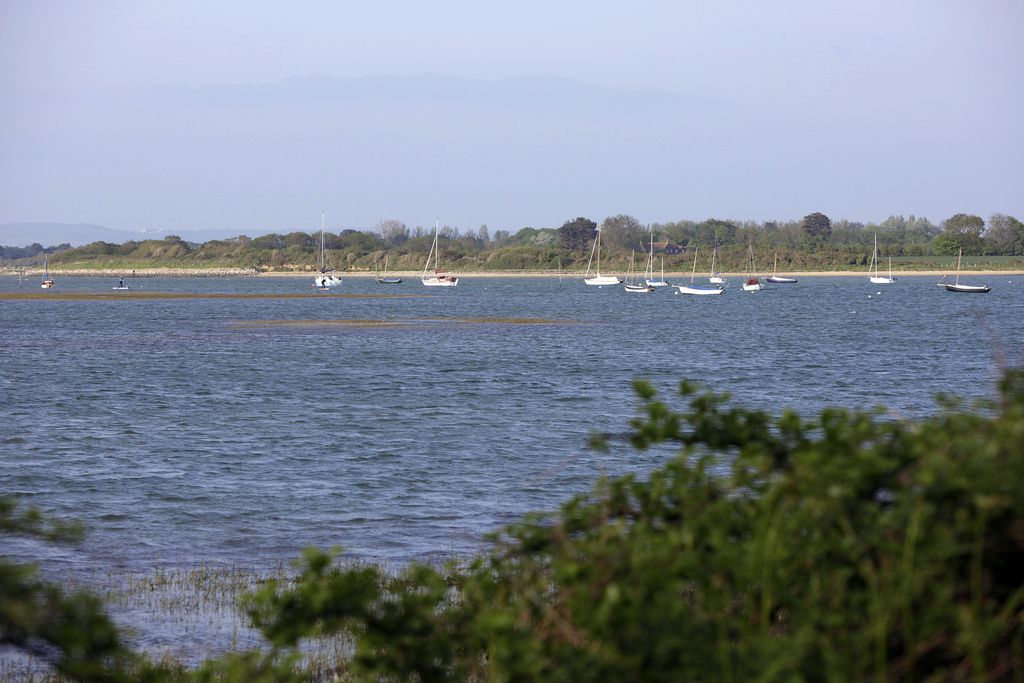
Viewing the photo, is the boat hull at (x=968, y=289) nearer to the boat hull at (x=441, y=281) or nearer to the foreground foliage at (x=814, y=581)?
the boat hull at (x=441, y=281)

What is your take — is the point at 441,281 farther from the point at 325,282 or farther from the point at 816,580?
the point at 816,580

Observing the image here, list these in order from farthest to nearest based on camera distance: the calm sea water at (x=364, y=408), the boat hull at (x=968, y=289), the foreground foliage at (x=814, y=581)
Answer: the boat hull at (x=968, y=289)
the calm sea water at (x=364, y=408)
the foreground foliage at (x=814, y=581)

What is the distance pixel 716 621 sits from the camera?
5.09m

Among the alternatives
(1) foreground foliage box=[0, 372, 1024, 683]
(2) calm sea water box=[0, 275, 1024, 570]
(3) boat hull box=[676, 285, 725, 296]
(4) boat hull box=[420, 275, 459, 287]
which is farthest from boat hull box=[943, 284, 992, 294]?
(1) foreground foliage box=[0, 372, 1024, 683]

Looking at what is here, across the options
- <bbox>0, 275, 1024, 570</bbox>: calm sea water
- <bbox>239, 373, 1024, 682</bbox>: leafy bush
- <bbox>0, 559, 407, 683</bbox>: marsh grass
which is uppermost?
<bbox>239, 373, 1024, 682</bbox>: leafy bush

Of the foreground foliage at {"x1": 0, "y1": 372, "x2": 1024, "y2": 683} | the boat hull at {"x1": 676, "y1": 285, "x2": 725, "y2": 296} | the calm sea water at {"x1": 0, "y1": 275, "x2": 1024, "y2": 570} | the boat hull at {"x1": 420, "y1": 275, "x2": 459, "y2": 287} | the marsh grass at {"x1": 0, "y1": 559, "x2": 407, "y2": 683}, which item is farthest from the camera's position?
the boat hull at {"x1": 420, "y1": 275, "x2": 459, "y2": 287}

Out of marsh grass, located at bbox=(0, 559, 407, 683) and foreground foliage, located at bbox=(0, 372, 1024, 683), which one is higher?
foreground foliage, located at bbox=(0, 372, 1024, 683)

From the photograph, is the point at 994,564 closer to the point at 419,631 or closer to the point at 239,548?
the point at 419,631

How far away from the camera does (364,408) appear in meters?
36.2

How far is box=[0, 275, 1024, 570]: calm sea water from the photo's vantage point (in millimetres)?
19297

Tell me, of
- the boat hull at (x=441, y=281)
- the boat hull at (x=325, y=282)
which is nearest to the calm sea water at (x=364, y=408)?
the boat hull at (x=325, y=282)

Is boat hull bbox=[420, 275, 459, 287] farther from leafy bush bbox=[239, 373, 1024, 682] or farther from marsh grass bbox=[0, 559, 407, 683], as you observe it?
leafy bush bbox=[239, 373, 1024, 682]

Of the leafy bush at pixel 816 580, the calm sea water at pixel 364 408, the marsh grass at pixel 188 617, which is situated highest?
the leafy bush at pixel 816 580

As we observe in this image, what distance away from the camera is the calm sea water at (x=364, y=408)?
1930cm
